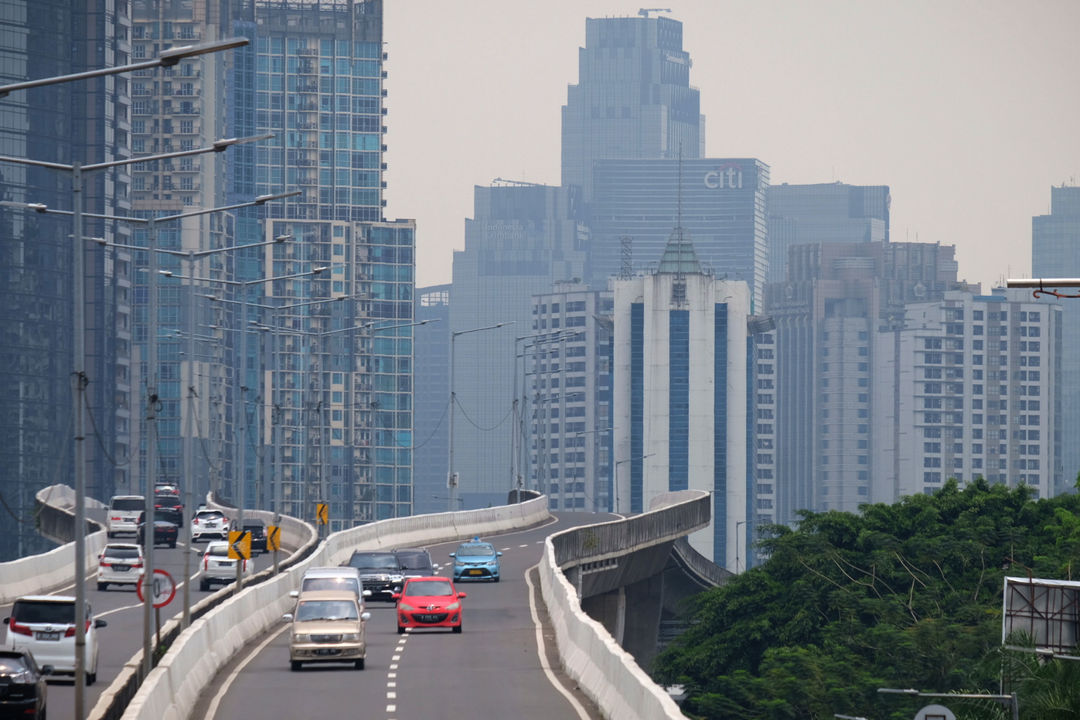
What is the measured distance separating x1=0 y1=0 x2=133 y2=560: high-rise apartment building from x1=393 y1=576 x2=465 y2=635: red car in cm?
11834

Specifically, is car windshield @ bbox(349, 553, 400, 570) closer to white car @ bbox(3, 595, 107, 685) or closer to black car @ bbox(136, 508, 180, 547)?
black car @ bbox(136, 508, 180, 547)

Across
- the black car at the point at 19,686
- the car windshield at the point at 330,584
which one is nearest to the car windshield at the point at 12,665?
the black car at the point at 19,686

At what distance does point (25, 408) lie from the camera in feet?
572

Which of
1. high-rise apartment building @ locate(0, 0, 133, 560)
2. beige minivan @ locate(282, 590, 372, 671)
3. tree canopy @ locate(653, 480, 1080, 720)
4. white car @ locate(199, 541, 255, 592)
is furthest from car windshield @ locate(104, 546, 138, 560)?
high-rise apartment building @ locate(0, 0, 133, 560)

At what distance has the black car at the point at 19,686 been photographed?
27.3 metres

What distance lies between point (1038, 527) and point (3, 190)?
389 ft

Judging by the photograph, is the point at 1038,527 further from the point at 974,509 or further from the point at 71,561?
the point at 71,561

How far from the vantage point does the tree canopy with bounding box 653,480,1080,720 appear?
6147 cm

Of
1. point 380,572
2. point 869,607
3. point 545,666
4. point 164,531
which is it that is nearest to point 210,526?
point 164,531

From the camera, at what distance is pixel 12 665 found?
27.7m

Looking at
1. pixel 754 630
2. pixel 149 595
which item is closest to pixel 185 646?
pixel 149 595

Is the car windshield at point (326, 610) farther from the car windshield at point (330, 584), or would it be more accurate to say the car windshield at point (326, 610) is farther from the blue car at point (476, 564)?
the blue car at point (476, 564)

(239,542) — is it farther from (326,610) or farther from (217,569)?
(217,569)

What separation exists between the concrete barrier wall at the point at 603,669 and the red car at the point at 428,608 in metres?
2.57
